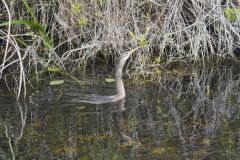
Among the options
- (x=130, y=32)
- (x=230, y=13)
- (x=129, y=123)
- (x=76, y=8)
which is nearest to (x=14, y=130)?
(x=129, y=123)

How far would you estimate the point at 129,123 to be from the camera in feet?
17.9

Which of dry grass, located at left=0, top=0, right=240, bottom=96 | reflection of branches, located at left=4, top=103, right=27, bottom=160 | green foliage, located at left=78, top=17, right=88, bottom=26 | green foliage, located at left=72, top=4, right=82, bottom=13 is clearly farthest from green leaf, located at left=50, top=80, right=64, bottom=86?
reflection of branches, located at left=4, top=103, right=27, bottom=160

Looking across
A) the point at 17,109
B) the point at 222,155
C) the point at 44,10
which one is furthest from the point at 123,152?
the point at 44,10

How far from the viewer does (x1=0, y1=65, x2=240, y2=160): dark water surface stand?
15.7 feet

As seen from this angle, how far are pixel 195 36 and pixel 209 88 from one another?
108 cm

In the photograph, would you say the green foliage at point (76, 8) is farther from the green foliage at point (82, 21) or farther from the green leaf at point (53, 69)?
the green leaf at point (53, 69)

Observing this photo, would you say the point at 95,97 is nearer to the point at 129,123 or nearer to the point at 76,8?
the point at 129,123

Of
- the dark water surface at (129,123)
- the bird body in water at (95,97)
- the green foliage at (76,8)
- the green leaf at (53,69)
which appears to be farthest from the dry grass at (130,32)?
the bird body in water at (95,97)

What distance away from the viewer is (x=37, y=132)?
5266mm

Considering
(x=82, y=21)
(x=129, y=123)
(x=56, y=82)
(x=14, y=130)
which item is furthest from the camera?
(x=82, y=21)

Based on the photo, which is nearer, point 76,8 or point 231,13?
point 76,8

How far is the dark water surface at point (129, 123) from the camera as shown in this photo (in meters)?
4.80

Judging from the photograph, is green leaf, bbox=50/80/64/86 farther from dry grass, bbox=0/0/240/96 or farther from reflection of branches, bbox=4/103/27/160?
reflection of branches, bbox=4/103/27/160

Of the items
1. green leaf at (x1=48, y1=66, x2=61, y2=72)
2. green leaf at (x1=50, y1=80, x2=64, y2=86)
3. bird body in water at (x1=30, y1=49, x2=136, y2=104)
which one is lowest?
bird body in water at (x1=30, y1=49, x2=136, y2=104)
